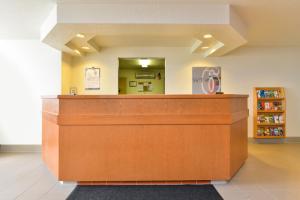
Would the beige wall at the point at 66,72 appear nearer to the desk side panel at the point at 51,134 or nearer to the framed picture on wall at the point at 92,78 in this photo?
the framed picture on wall at the point at 92,78

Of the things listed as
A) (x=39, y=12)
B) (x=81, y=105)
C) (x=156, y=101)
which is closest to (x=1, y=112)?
(x=39, y=12)

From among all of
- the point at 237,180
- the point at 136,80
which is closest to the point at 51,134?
the point at 237,180

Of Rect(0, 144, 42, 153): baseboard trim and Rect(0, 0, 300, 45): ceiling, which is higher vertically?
Rect(0, 0, 300, 45): ceiling

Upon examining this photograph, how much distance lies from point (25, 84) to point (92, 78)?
1.62 metres

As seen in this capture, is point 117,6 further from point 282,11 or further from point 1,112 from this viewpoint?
point 1,112

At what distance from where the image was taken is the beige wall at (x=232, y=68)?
666 centimetres

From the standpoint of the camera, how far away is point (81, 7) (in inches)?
150

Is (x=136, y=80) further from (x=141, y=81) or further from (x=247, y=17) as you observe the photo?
(x=247, y=17)

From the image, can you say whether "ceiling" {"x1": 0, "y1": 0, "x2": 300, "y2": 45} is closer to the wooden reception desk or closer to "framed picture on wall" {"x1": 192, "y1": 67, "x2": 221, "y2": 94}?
"framed picture on wall" {"x1": 192, "y1": 67, "x2": 221, "y2": 94}

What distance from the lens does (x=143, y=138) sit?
3504 millimetres

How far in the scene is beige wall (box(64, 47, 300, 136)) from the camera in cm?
666

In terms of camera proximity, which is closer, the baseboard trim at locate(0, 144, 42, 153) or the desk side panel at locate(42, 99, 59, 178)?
the desk side panel at locate(42, 99, 59, 178)

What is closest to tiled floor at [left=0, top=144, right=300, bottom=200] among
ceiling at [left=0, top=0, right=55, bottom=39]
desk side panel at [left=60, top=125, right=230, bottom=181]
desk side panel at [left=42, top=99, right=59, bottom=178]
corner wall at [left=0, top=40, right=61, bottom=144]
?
desk side panel at [left=42, top=99, right=59, bottom=178]

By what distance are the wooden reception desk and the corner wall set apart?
2.66 meters
